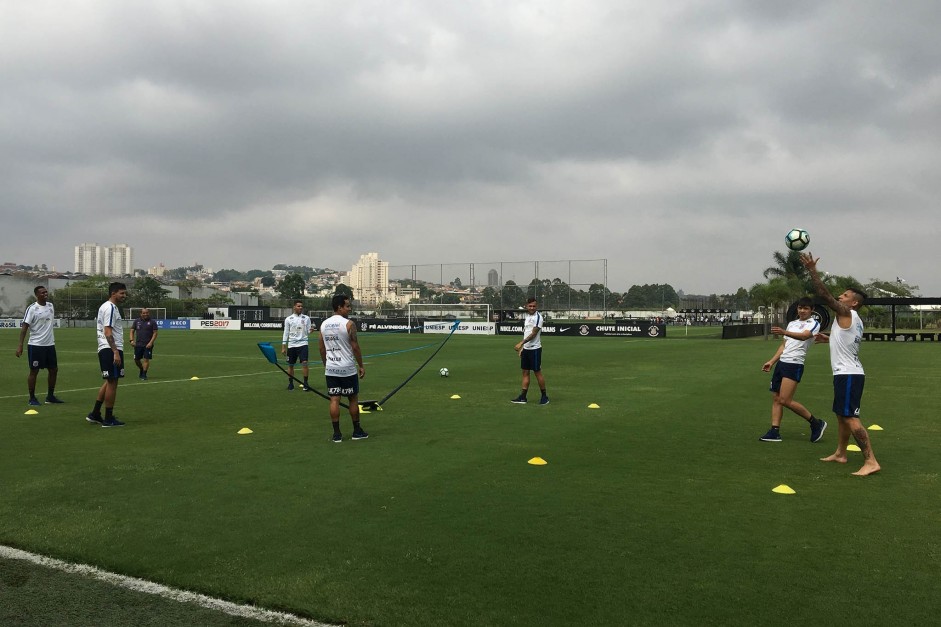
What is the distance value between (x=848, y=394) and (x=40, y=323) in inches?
524

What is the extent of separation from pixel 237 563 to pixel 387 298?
6913cm

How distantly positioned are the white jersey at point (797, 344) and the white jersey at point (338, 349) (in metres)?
5.91

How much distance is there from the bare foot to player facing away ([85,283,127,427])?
32.7ft

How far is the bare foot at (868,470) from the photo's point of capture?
25.0 feet

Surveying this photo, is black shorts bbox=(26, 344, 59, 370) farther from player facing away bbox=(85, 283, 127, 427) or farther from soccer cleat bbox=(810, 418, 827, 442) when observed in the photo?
soccer cleat bbox=(810, 418, 827, 442)

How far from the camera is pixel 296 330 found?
16141 millimetres

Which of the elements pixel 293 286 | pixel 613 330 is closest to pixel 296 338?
pixel 613 330

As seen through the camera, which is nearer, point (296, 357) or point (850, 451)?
point (850, 451)

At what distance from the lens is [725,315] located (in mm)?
106875

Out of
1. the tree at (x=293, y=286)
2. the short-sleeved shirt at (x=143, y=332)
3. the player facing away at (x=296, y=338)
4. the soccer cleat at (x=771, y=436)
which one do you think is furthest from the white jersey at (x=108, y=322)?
the tree at (x=293, y=286)

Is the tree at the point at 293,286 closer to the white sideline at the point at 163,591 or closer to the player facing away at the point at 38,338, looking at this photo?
the player facing away at the point at 38,338

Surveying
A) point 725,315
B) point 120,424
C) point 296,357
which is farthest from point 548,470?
point 725,315

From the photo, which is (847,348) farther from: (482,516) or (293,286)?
(293,286)

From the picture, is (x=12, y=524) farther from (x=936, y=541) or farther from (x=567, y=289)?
(x=567, y=289)
